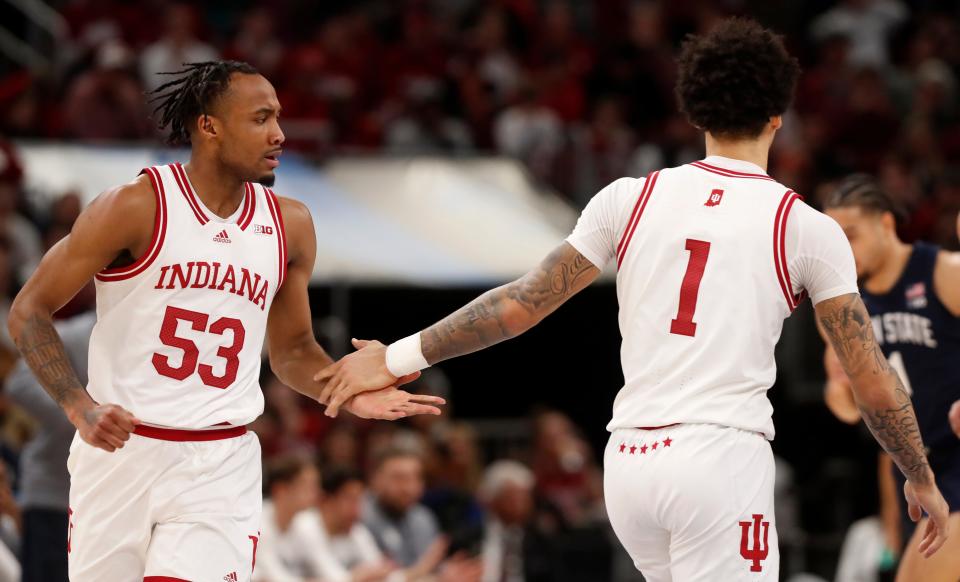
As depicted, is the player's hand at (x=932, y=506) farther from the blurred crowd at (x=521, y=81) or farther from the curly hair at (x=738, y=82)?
the blurred crowd at (x=521, y=81)

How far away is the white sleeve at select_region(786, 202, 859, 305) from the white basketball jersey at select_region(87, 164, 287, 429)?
208cm

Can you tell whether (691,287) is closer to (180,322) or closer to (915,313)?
(180,322)

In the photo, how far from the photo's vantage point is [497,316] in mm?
5355

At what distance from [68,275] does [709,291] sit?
7.75 ft

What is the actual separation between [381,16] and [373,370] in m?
13.9

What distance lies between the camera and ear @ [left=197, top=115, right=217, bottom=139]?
5.55m

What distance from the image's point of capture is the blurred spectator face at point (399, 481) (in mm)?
11250

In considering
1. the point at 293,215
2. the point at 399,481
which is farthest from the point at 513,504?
the point at 293,215

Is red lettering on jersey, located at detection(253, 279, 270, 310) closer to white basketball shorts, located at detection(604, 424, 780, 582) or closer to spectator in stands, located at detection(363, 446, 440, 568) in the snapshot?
white basketball shorts, located at detection(604, 424, 780, 582)

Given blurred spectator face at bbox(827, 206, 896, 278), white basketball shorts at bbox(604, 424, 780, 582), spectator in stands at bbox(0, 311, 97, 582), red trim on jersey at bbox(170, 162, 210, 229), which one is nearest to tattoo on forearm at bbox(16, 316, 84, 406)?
red trim on jersey at bbox(170, 162, 210, 229)

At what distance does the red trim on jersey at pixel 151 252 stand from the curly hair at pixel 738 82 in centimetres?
205

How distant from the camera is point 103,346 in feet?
17.6

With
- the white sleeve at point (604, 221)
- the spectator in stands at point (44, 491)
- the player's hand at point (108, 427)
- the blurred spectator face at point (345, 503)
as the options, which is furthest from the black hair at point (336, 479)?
the white sleeve at point (604, 221)

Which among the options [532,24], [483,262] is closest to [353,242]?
[483,262]
